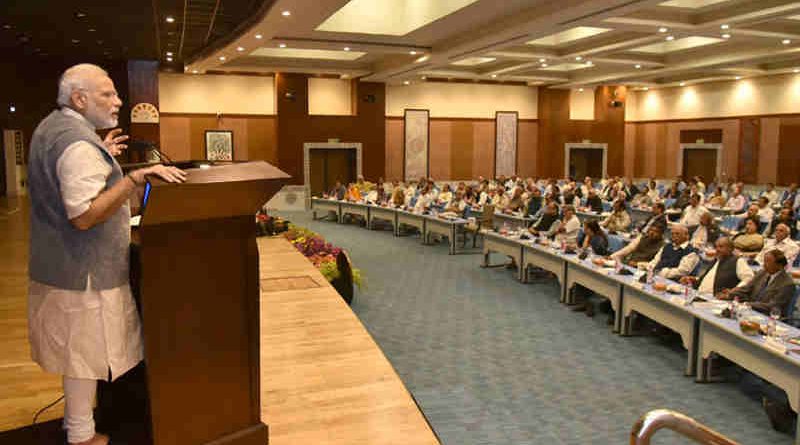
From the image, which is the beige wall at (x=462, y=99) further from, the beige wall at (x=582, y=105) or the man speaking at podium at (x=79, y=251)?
the man speaking at podium at (x=79, y=251)

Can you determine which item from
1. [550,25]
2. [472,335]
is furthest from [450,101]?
[472,335]

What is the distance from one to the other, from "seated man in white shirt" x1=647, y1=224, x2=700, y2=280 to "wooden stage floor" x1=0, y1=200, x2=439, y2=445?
161 inches

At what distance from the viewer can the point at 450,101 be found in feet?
74.9

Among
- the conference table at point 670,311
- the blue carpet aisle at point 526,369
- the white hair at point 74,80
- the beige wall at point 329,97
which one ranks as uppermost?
the beige wall at point 329,97

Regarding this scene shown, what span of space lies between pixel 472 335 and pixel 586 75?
51.4 feet

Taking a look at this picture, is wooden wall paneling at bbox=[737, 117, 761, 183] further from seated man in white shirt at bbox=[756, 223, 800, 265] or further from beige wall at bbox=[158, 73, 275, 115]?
beige wall at bbox=[158, 73, 275, 115]

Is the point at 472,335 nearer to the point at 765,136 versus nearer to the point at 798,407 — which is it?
the point at 798,407

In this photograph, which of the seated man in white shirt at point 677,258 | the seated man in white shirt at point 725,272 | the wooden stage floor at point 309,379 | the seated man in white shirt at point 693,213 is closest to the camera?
the wooden stage floor at point 309,379

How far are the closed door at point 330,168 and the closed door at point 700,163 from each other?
474 inches

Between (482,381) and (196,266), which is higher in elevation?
(196,266)

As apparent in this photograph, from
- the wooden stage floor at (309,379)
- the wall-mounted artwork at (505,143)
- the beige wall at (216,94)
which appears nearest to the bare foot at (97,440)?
the wooden stage floor at (309,379)

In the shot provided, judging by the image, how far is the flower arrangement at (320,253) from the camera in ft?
26.6

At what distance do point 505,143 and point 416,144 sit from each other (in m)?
3.40

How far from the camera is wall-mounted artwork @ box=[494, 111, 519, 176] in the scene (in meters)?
23.5
